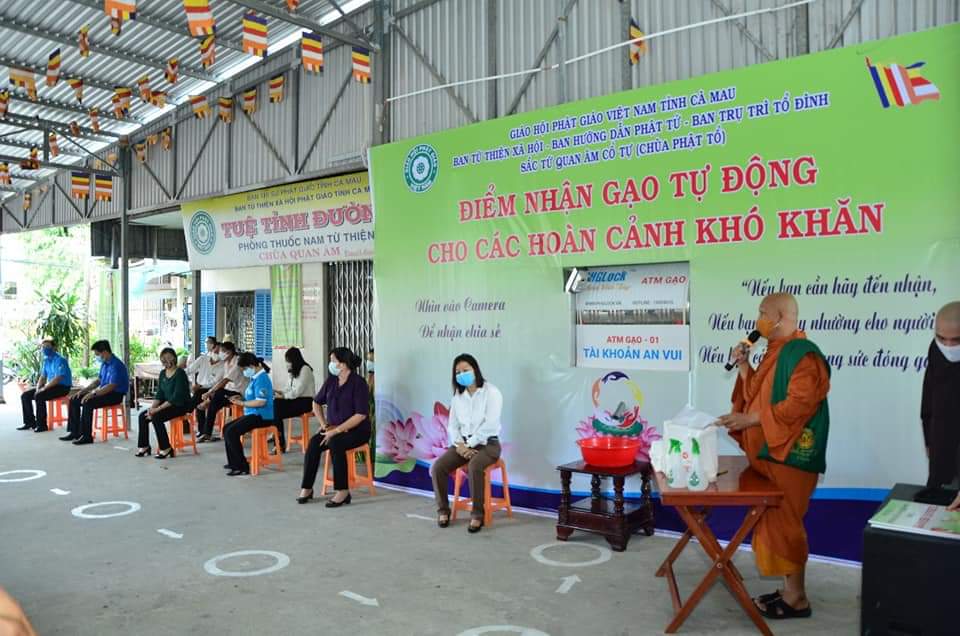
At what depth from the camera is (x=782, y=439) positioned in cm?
301

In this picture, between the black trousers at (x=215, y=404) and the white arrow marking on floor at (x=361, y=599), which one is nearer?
the white arrow marking on floor at (x=361, y=599)

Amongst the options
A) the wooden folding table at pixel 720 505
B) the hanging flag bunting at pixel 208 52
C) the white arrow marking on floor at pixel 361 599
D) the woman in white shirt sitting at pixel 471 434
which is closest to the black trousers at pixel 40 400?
the hanging flag bunting at pixel 208 52

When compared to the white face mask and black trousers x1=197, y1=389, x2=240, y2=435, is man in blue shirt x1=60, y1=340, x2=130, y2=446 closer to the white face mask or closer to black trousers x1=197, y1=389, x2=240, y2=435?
black trousers x1=197, y1=389, x2=240, y2=435

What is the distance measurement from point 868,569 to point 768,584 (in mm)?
1488

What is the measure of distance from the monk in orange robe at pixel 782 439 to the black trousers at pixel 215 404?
6.21m

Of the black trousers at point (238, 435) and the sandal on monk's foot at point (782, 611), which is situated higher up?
the black trousers at point (238, 435)

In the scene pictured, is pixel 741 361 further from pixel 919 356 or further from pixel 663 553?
pixel 663 553

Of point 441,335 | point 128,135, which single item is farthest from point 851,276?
point 128,135

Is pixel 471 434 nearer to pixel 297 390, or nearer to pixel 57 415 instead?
pixel 297 390

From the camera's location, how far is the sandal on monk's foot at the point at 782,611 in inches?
123

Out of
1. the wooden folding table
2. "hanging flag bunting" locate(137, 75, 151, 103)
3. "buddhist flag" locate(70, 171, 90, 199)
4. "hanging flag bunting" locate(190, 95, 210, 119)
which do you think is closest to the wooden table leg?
the wooden folding table

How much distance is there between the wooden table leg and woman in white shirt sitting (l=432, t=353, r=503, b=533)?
5.87ft

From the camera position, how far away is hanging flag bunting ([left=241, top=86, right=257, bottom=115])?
815cm

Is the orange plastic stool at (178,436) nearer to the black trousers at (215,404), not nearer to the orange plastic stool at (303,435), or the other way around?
the black trousers at (215,404)
